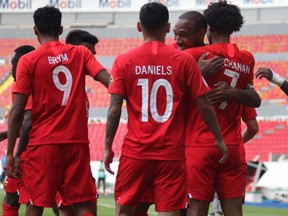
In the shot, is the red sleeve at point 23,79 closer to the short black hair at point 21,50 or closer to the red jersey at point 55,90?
the red jersey at point 55,90

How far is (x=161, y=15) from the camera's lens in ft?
18.5

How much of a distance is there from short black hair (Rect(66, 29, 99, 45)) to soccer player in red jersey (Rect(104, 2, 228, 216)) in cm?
201

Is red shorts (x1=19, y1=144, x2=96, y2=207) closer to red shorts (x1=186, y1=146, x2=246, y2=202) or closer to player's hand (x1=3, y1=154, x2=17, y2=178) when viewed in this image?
player's hand (x1=3, y1=154, x2=17, y2=178)

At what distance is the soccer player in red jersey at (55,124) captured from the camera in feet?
20.2

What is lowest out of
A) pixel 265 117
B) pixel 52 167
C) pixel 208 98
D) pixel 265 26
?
pixel 265 117

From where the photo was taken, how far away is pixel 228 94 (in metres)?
6.15

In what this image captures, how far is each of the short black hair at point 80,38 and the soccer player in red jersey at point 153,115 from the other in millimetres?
2012

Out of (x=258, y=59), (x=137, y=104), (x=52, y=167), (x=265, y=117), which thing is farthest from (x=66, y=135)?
(x=258, y=59)

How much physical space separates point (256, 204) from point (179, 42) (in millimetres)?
15877

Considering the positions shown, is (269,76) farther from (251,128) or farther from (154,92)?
(154,92)

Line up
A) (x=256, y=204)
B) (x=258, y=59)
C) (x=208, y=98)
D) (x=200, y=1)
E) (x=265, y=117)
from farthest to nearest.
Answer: (x=200, y=1), (x=258, y=59), (x=265, y=117), (x=256, y=204), (x=208, y=98)

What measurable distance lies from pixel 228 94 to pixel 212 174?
2.11 feet

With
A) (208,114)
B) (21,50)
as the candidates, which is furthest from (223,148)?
(21,50)

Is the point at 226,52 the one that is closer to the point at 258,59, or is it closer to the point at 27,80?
the point at 27,80
